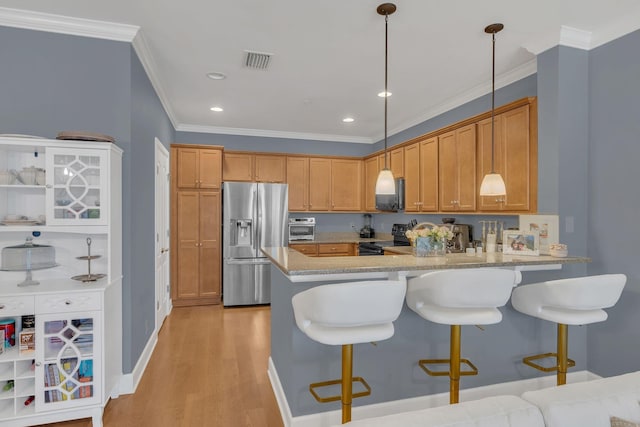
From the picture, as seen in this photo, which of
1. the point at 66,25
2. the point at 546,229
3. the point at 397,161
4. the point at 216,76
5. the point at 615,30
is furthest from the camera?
the point at 397,161


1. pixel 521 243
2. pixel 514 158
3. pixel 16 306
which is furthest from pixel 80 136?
pixel 514 158

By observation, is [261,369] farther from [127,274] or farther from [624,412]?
[624,412]

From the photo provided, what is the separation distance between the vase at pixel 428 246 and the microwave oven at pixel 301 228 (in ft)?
11.1

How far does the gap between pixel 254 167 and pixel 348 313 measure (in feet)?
14.4

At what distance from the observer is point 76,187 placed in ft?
7.89

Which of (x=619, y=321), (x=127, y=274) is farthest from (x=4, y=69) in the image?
(x=619, y=321)

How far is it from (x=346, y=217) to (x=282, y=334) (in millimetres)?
4092

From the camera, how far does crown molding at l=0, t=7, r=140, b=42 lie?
97.0 inches

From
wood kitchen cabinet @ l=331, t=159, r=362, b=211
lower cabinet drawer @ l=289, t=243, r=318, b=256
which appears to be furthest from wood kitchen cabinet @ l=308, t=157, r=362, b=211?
lower cabinet drawer @ l=289, t=243, r=318, b=256

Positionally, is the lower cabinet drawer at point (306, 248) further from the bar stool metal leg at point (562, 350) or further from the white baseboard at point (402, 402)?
the bar stool metal leg at point (562, 350)

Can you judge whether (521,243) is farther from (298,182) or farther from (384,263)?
(298,182)

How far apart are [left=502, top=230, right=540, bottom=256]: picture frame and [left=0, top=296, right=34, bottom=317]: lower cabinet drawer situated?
11.0 feet

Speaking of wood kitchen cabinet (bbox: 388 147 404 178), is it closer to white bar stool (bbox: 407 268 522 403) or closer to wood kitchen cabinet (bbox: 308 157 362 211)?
wood kitchen cabinet (bbox: 308 157 362 211)

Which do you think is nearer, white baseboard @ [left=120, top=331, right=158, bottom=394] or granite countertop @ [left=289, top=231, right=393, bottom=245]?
white baseboard @ [left=120, top=331, right=158, bottom=394]
